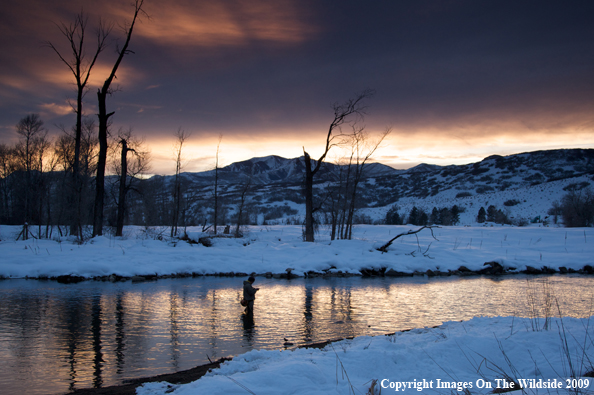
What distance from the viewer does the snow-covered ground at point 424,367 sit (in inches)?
177

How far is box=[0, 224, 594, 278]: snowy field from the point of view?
59.8 feet

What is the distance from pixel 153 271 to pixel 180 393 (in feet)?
51.4

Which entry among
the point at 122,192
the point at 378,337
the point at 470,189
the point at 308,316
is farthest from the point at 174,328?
the point at 470,189

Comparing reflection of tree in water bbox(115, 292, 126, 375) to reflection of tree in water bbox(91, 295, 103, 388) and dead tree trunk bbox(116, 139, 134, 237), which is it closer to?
reflection of tree in water bbox(91, 295, 103, 388)

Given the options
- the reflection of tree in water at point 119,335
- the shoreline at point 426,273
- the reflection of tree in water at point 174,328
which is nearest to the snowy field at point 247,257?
the shoreline at point 426,273

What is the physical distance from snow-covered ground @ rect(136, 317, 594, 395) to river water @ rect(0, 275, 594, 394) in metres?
2.08

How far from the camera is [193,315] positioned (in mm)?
10953

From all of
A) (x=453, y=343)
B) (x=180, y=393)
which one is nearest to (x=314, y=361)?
(x=180, y=393)

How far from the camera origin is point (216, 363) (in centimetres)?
675

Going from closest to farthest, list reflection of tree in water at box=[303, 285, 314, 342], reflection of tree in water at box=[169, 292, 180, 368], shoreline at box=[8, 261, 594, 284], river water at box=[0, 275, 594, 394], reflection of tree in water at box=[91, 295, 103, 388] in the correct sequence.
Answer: reflection of tree in water at box=[91, 295, 103, 388] < river water at box=[0, 275, 594, 394] < reflection of tree in water at box=[169, 292, 180, 368] < reflection of tree in water at box=[303, 285, 314, 342] < shoreline at box=[8, 261, 594, 284]

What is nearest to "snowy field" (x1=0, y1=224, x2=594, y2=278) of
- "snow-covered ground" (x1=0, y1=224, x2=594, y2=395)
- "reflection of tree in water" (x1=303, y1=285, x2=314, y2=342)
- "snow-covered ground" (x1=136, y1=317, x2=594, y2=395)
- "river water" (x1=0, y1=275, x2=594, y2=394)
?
"snow-covered ground" (x1=0, y1=224, x2=594, y2=395)

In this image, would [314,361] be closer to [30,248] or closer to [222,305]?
[222,305]

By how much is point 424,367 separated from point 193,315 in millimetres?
7606

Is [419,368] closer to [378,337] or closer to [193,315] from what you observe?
[378,337]
